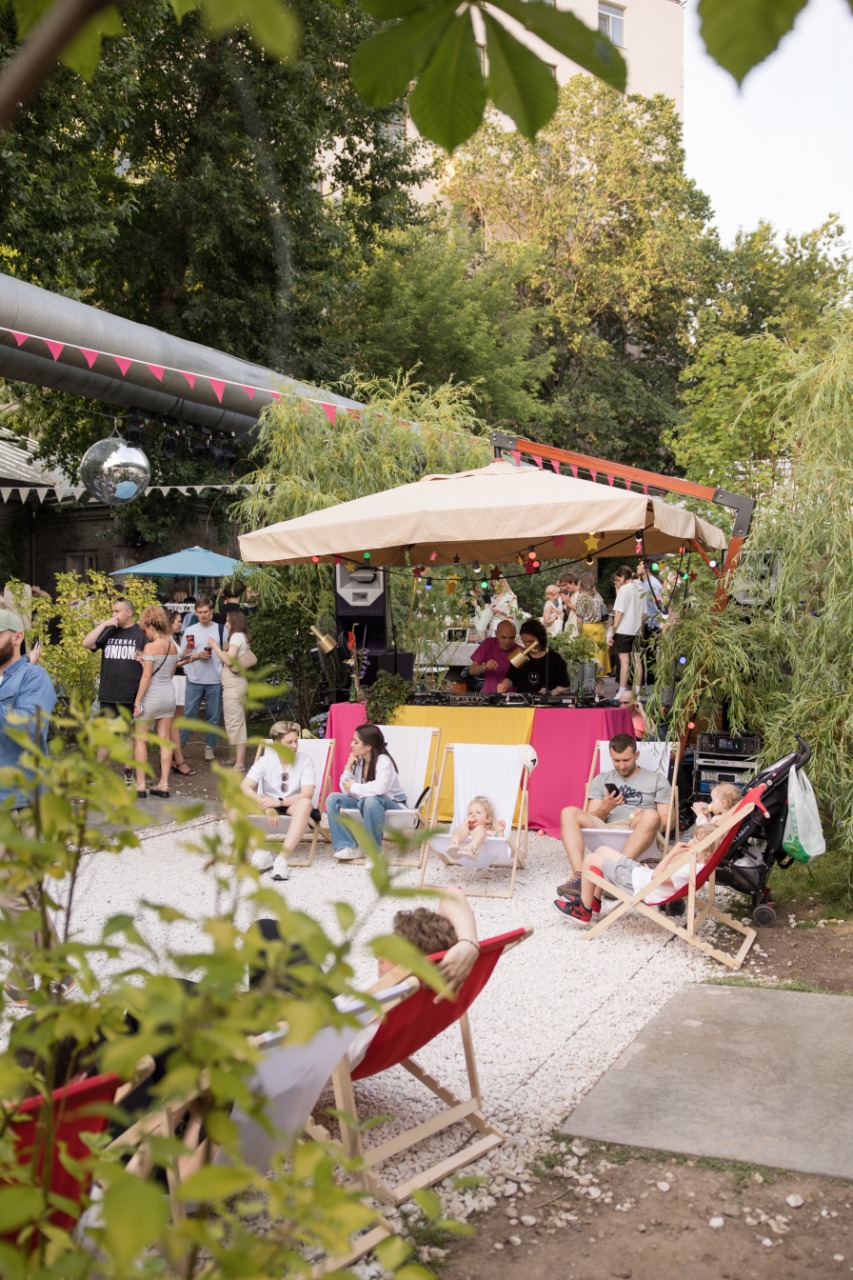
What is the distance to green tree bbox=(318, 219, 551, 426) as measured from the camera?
87.0ft

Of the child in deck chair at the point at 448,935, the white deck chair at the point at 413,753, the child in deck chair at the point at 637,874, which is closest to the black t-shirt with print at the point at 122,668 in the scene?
the white deck chair at the point at 413,753

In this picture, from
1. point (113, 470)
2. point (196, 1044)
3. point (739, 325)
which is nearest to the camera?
point (196, 1044)

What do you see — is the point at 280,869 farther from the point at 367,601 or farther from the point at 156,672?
the point at 367,601

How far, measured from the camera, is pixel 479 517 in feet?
30.5

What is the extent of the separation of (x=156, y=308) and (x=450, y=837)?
14.6m

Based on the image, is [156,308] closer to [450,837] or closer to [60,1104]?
[450,837]

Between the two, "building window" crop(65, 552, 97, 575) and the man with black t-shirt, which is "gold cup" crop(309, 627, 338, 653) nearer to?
the man with black t-shirt

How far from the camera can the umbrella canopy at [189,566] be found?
1761 cm

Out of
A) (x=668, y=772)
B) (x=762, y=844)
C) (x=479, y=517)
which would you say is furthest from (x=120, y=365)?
(x=762, y=844)

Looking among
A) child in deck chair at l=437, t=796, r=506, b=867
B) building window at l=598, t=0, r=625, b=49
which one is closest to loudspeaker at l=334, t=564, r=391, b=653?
child in deck chair at l=437, t=796, r=506, b=867

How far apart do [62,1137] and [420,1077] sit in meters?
1.80

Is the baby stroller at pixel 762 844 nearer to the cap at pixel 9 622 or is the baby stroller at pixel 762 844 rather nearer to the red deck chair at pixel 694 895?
the red deck chair at pixel 694 895

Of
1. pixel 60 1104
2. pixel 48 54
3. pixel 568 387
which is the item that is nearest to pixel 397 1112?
pixel 60 1104

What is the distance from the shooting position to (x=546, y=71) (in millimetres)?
Result: 1493
